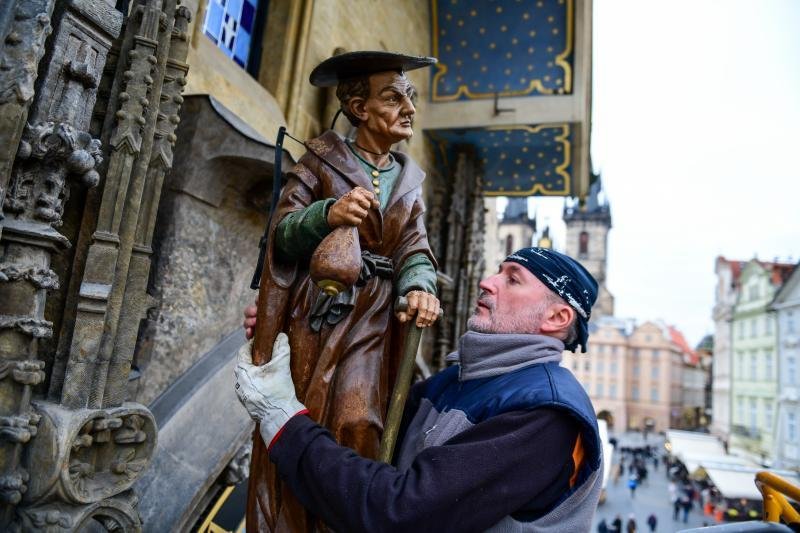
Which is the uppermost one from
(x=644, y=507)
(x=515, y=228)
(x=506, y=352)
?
(x=515, y=228)

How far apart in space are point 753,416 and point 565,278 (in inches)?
1177

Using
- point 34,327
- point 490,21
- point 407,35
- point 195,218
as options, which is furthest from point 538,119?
point 34,327

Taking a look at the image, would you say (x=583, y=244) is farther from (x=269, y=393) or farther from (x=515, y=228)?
(x=269, y=393)

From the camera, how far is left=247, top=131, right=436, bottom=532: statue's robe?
1581mm

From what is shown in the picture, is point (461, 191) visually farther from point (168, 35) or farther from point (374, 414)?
point (374, 414)

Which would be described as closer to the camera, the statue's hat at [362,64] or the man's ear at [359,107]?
the statue's hat at [362,64]

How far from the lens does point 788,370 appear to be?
76.1 ft

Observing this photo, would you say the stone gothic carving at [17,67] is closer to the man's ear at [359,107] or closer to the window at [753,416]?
the man's ear at [359,107]

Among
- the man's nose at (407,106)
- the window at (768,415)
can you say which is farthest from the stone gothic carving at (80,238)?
the window at (768,415)

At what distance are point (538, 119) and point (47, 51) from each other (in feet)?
18.7

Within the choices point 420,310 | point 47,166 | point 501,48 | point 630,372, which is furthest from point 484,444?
point 630,372

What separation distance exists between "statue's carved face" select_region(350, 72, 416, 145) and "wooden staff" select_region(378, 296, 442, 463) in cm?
60

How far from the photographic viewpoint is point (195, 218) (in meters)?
3.56

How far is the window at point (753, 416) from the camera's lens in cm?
2573
